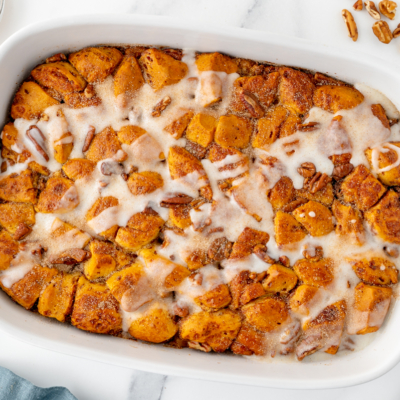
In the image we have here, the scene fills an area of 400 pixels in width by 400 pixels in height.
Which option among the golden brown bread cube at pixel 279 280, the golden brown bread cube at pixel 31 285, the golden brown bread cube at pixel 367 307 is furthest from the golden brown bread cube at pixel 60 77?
the golden brown bread cube at pixel 367 307

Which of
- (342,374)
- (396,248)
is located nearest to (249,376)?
(342,374)

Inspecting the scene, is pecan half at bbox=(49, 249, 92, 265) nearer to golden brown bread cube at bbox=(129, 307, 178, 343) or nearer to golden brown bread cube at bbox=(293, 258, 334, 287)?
golden brown bread cube at bbox=(129, 307, 178, 343)

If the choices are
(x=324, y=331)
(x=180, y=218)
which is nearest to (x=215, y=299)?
(x=180, y=218)

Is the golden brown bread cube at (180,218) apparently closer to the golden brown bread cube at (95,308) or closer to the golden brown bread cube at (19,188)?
the golden brown bread cube at (95,308)

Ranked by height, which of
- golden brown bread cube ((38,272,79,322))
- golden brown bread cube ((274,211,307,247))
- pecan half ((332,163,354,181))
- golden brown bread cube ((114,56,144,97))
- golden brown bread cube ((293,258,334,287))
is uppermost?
golden brown bread cube ((114,56,144,97))

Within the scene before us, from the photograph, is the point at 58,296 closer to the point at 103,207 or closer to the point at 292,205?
the point at 103,207

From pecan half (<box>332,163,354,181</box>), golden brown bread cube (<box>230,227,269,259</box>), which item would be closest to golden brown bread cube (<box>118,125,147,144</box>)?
golden brown bread cube (<box>230,227,269,259</box>)
